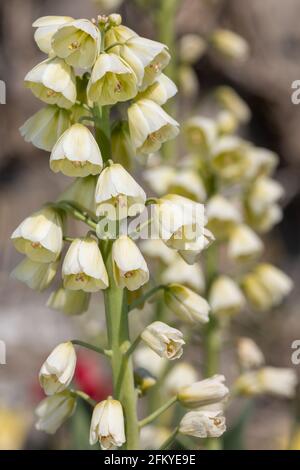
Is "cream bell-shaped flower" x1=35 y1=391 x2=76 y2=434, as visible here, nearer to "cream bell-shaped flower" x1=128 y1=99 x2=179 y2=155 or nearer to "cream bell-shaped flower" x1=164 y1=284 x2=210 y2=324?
"cream bell-shaped flower" x1=164 y1=284 x2=210 y2=324

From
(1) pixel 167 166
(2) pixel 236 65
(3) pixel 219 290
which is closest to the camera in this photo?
(3) pixel 219 290

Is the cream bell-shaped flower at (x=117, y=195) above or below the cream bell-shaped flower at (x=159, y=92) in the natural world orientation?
below

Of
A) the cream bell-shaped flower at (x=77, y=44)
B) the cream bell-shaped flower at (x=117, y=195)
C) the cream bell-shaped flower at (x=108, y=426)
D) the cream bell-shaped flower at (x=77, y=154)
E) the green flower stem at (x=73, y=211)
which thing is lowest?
the cream bell-shaped flower at (x=108, y=426)

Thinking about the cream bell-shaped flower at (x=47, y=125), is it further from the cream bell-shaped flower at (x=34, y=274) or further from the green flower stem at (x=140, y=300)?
the green flower stem at (x=140, y=300)

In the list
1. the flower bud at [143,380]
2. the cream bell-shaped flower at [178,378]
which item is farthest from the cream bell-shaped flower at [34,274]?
the cream bell-shaped flower at [178,378]

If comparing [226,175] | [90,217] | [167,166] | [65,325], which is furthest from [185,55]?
[65,325]

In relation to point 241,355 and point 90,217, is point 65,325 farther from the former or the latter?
point 90,217

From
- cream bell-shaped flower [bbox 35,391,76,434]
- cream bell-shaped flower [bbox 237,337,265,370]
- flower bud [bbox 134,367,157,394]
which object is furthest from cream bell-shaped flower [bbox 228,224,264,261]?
cream bell-shaped flower [bbox 35,391,76,434]
